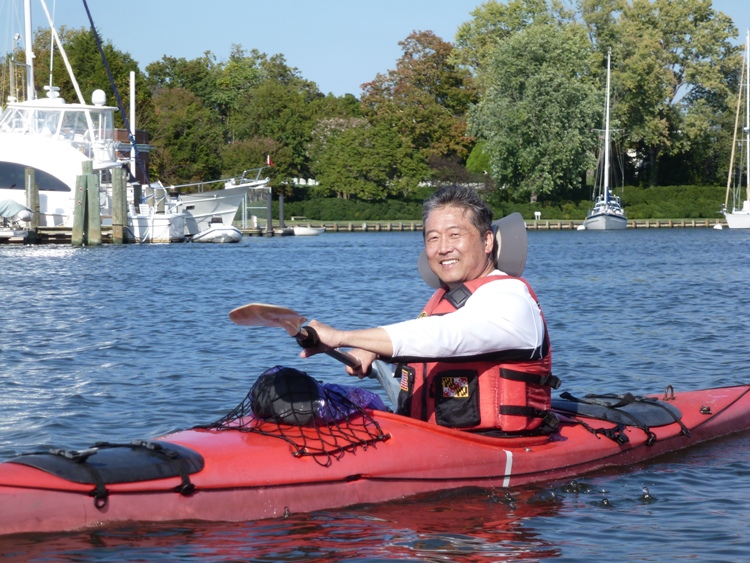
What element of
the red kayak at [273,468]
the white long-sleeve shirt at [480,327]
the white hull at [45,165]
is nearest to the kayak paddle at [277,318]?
the white long-sleeve shirt at [480,327]

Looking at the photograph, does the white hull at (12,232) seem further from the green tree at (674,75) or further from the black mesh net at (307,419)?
the green tree at (674,75)

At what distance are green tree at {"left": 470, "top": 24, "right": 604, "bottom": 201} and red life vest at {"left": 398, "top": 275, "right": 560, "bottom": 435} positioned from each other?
166 ft

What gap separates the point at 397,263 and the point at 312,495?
83.1ft

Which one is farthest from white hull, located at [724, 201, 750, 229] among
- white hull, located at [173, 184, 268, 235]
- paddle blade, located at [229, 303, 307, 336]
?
paddle blade, located at [229, 303, 307, 336]

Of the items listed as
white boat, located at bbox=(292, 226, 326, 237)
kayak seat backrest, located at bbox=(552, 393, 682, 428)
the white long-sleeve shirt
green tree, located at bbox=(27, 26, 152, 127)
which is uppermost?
green tree, located at bbox=(27, 26, 152, 127)

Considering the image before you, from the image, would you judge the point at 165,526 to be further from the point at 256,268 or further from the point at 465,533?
the point at 256,268

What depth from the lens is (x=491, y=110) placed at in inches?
2237

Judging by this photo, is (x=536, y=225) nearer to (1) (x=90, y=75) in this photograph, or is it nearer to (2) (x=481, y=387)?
(1) (x=90, y=75)

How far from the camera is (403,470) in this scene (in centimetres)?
573

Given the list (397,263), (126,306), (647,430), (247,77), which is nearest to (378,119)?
(247,77)

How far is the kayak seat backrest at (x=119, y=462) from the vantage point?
4957mm

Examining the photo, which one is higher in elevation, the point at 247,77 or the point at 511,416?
the point at 247,77

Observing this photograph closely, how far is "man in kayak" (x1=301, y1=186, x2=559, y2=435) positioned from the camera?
5234 mm

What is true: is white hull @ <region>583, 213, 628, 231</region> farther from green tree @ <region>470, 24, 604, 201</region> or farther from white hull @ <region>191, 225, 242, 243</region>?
white hull @ <region>191, 225, 242, 243</region>
